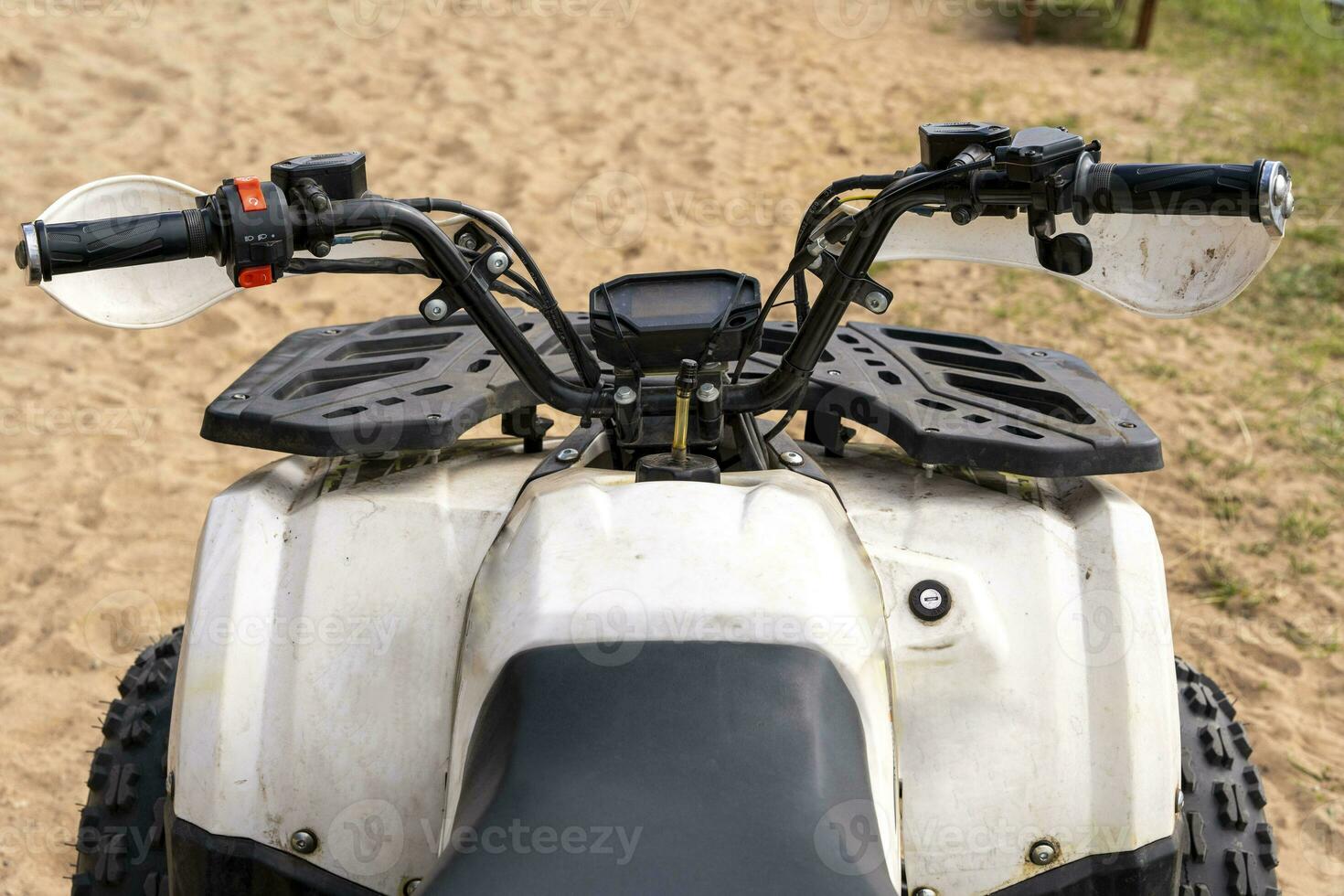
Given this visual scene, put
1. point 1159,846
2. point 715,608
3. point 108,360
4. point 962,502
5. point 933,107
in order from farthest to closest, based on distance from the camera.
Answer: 1. point 933,107
2. point 108,360
3. point 962,502
4. point 1159,846
5. point 715,608

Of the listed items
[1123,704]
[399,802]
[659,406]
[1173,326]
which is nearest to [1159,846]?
[1123,704]

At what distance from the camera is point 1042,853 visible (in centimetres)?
176

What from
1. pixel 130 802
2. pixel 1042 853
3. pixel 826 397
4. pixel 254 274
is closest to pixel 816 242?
pixel 826 397

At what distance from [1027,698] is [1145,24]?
7741 millimetres

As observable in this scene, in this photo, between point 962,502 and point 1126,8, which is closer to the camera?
point 962,502

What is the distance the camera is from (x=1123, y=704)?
70.7 inches

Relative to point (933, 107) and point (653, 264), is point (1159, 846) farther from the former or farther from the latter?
point (933, 107)

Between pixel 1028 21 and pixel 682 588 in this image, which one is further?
pixel 1028 21

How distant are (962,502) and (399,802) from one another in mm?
868

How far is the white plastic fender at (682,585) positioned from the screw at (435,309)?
301 mm

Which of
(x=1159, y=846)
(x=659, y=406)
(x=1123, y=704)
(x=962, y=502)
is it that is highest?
(x=659, y=406)

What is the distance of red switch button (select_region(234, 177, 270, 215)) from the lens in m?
1.56

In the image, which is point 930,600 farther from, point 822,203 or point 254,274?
point 254,274

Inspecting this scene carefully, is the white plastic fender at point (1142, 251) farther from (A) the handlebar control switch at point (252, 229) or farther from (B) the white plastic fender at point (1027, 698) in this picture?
(A) the handlebar control switch at point (252, 229)
